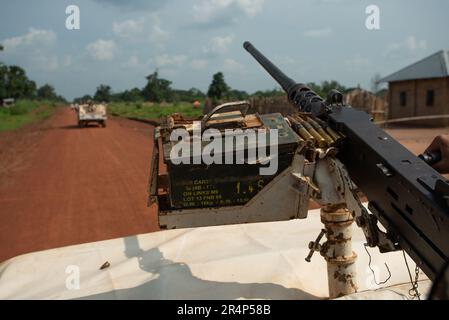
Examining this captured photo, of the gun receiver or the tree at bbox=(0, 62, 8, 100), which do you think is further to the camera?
the tree at bbox=(0, 62, 8, 100)

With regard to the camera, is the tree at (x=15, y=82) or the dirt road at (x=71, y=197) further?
the tree at (x=15, y=82)

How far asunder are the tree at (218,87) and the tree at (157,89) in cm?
2881

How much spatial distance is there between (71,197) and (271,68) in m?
5.70

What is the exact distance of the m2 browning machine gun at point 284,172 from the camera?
229 centimetres

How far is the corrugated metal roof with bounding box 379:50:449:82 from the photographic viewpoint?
2145cm

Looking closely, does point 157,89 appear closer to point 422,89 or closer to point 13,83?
point 13,83

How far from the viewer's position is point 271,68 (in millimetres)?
4340

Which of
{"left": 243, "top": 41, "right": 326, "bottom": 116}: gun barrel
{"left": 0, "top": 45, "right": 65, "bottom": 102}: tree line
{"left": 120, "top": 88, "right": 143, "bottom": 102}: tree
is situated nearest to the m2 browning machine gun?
{"left": 243, "top": 41, "right": 326, "bottom": 116}: gun barrel

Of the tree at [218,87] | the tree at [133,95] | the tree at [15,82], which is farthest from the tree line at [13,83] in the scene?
the tree at [218,87]

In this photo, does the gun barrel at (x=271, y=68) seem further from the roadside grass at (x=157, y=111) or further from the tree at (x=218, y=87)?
the tree at (x=218, y=87)

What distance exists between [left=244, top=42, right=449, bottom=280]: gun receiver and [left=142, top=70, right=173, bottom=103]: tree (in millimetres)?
67495

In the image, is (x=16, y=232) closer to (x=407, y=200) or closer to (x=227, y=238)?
(x=227, y=238)

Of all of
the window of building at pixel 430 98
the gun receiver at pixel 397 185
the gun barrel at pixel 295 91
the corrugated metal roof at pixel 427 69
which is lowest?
the gun receiver at pixel 397 185

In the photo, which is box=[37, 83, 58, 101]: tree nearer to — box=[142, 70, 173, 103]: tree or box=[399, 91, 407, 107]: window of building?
box=[142, 70, 173, 103]: tree
